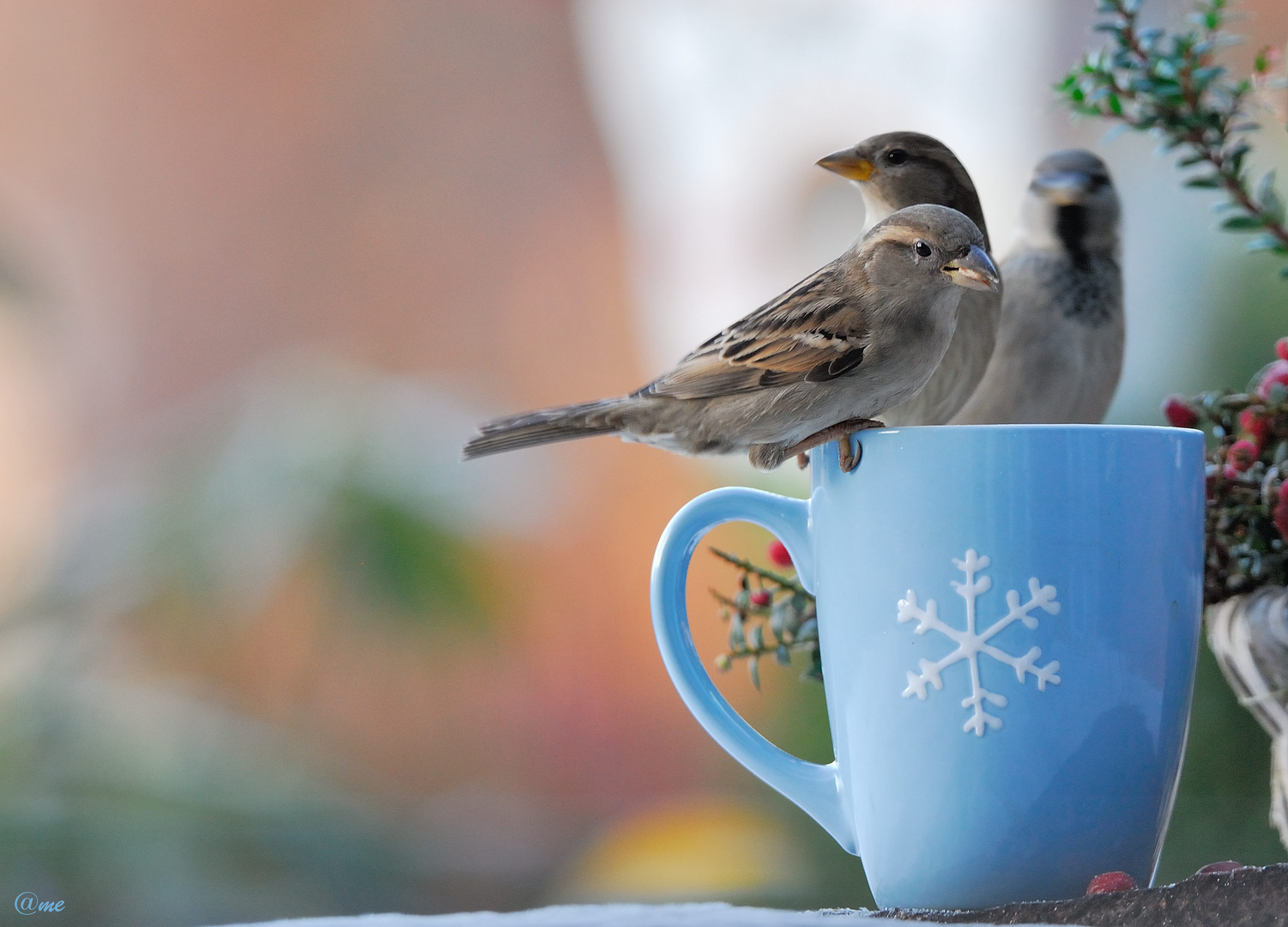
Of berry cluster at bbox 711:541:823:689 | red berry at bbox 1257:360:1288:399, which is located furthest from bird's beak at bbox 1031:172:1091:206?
berry cluster at bbox 711:541:823:689

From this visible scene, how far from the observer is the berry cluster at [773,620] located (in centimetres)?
60

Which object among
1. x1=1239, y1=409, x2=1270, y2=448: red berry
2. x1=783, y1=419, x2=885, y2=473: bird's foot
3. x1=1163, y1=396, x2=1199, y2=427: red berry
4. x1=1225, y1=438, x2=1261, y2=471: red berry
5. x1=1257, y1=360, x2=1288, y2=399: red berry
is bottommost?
x1=1225, y1=438, x2=1261, y2=471: red berry

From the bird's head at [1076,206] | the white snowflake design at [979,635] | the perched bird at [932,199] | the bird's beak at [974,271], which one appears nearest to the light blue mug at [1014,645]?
the white snowflake design at [979,635]

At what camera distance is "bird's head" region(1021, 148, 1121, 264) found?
2.50 ft

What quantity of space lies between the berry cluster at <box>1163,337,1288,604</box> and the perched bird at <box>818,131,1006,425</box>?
0.41 ft

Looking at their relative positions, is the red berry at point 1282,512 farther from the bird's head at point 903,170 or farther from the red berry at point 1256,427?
the bird's head at point 903,170

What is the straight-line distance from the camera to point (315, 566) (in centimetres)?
137

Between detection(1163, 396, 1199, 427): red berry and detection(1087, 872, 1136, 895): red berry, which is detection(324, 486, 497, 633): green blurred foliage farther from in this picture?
detection(1087, 872, 1136, 895): red berry

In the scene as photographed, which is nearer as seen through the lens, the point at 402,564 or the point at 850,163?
the point at 850,163

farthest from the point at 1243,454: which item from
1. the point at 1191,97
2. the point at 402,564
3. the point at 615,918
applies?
the point at 402,564

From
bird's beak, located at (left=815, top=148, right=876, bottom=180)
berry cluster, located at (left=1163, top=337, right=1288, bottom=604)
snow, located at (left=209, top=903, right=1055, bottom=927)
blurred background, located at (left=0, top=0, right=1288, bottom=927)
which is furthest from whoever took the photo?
blurred background, located at (left=0, top=0, right=1288, bottom=927)

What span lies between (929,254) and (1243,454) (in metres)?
0.19

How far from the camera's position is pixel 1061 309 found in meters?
0.74

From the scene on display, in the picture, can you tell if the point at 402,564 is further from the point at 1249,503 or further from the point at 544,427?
the point at 1249,503
